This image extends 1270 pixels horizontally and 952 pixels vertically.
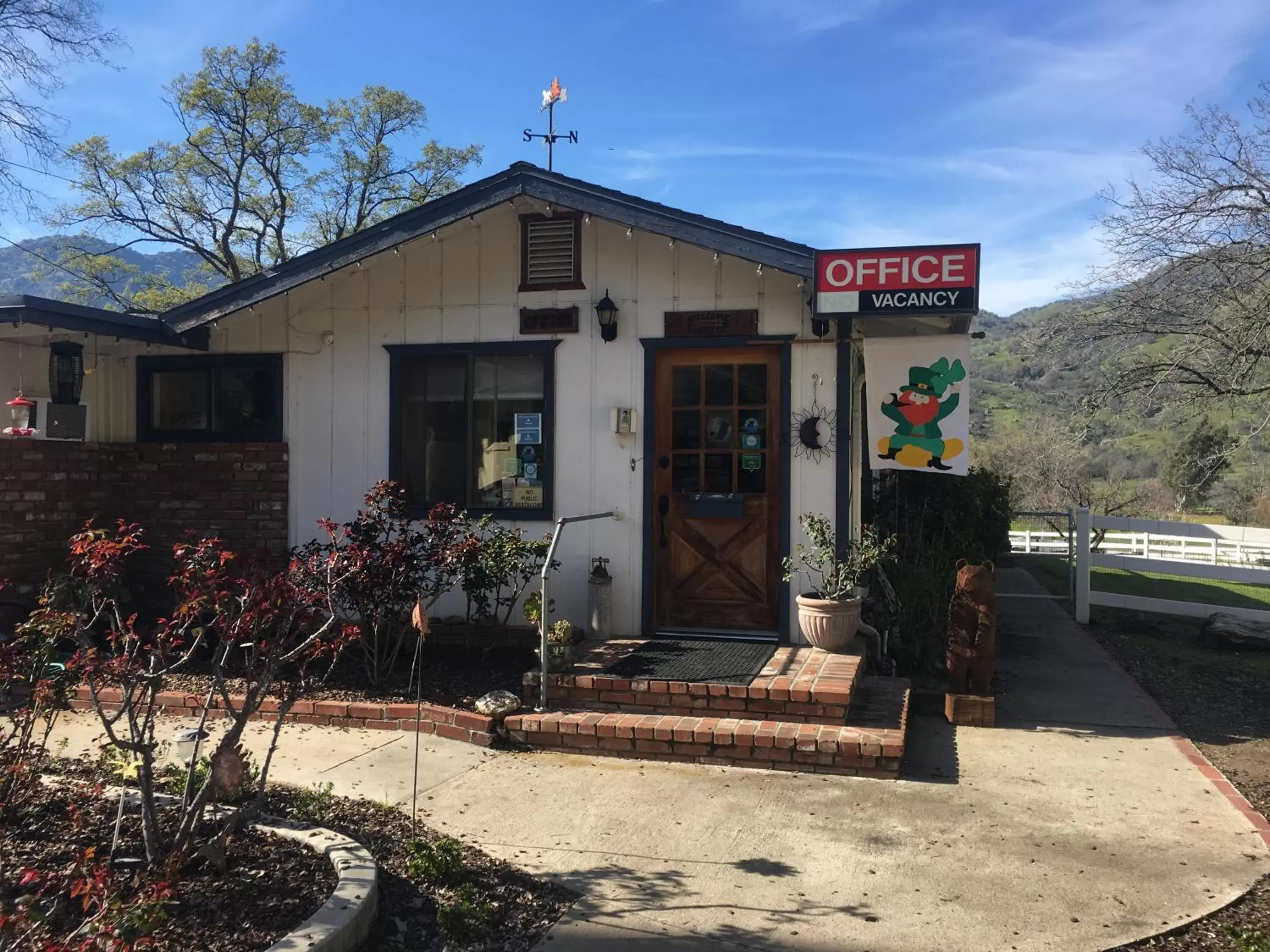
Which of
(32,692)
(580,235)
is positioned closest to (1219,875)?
(32,692)

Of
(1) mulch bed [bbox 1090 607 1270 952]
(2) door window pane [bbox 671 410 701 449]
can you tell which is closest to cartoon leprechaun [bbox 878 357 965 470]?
(2) door window pane [bbox 671 410 701 449]

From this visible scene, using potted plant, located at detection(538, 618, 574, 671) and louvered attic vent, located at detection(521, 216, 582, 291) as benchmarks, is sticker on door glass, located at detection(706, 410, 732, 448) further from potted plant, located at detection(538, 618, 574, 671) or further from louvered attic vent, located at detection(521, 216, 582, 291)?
potted plant, located at detection(538, 618, 574, 671)

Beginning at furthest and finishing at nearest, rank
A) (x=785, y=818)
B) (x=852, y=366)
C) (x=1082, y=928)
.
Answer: (x=852, y=366), (x=785, y=818), (x=1082, y=928)

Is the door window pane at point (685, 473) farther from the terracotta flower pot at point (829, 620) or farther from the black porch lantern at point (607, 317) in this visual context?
the terracotta flower pot at point (829, 620)

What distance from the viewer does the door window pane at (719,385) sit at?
7.61 m

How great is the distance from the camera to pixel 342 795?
496cm

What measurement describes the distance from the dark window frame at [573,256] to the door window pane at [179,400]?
3.29 m

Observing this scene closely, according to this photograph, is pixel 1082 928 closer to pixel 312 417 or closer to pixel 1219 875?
pixel 1219 875

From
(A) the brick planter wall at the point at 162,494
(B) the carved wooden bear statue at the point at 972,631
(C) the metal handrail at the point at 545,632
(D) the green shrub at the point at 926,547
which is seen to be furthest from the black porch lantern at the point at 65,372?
(B) the carved wooden bear statue at the point at 972,631

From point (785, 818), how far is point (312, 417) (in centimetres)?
567

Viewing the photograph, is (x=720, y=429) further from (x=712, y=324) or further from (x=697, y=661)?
(x=697, y=661)

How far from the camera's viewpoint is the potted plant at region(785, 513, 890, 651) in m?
6.68

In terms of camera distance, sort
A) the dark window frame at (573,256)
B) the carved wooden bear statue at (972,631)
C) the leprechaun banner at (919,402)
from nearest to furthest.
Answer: the carved wooden bear statue at (972,631) < the leprechaun banner at (919,402) < the dark window frame at (573,256)

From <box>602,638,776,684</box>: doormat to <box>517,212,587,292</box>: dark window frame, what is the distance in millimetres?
2971
